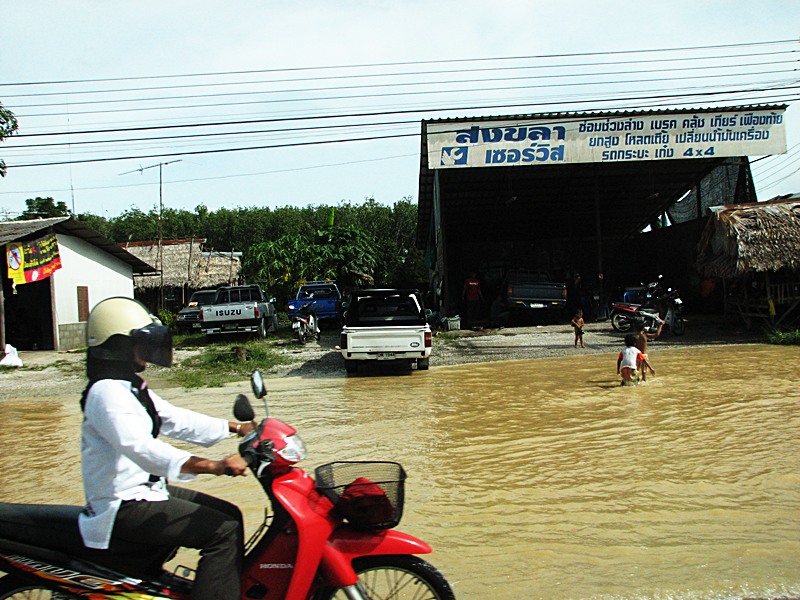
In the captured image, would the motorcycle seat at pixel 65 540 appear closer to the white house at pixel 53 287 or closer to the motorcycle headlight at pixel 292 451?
the motorcycle headlight at pixel 292 451

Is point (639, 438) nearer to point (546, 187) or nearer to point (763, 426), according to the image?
point (763, 426)

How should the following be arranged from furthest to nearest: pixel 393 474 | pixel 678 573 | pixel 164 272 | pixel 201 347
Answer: pixel 164 272 < pixel 201 347 < pixel 678 573 < pixel 393 474

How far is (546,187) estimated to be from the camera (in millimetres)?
27297

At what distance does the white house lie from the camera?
68.9 ft

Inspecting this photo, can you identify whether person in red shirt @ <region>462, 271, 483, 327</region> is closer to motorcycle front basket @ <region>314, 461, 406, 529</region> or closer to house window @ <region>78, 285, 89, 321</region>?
house window @ <region>78, 285, 89, 321</region>

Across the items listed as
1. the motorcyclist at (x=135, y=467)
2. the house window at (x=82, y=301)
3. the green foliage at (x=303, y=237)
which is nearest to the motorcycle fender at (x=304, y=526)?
the motorcyclist at (x=135, y=467)

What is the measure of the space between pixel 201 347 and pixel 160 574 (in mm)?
18073

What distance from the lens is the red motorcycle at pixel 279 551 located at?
296cm

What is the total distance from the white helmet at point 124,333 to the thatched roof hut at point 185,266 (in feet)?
114

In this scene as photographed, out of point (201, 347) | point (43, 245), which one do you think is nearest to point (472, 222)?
point (201, 347)

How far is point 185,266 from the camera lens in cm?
3722

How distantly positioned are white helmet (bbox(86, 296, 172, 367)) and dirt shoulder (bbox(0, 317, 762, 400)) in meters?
11.1

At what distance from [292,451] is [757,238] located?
16538 mm

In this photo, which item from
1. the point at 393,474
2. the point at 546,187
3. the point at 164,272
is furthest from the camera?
the point at 164,272
